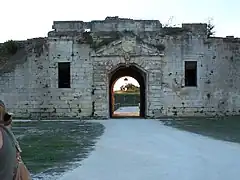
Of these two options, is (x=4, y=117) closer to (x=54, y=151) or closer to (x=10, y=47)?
(x=54, y=151)

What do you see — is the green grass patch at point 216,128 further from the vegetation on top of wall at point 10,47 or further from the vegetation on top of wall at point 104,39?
the vegetation on top of wall at point 10,47

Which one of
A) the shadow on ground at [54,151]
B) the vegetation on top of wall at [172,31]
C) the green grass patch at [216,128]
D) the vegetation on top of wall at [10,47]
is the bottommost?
the green grass patch at [216,128]

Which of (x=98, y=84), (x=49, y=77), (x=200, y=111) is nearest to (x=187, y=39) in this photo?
(x=200, y=111)

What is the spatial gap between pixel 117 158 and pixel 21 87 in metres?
16.8

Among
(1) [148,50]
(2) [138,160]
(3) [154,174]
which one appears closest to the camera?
(3) [154,174]

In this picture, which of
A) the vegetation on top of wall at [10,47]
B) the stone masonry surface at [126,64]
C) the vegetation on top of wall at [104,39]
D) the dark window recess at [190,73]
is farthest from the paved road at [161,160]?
the vegetation on top of wall at [10,47]

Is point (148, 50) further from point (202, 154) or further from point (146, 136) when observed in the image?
point (202, 154)

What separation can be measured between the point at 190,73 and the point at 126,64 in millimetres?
3943

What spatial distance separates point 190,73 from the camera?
25016mm

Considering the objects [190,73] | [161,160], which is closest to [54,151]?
[161,160]

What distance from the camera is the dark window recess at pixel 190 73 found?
81.3 ft

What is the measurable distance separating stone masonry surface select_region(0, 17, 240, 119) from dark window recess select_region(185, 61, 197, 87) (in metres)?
0.27

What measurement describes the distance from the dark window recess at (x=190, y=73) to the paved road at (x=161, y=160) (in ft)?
38.1

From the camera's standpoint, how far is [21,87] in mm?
25109
